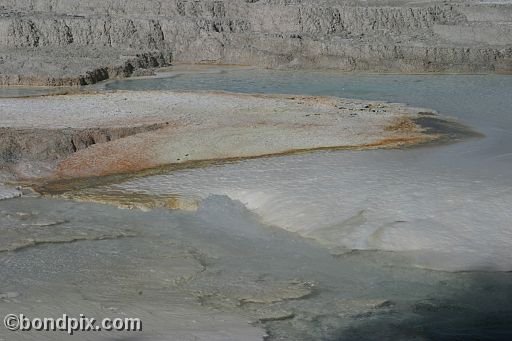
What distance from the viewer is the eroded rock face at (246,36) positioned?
21062 mm

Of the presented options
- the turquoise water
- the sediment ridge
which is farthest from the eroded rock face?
the turquoise water

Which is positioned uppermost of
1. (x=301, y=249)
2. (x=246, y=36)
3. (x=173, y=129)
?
(x=246, y=36)

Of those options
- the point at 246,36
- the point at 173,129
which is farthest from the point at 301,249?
the point at 246,36

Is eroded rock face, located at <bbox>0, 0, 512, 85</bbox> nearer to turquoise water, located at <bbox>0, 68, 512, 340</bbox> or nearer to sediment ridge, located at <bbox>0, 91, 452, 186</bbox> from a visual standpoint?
sediment ridge, located at <bbox>0, 91, 452, 186</bbox>

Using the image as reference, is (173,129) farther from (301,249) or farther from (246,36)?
(246,36)

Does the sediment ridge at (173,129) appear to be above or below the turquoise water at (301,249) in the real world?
above

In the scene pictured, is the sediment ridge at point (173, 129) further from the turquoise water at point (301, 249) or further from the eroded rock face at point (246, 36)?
the eroded rock face at point (246, 36)

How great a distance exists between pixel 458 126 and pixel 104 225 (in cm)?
673

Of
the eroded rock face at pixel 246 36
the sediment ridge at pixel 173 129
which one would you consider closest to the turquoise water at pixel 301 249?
the sediment ridge at pixel 173 129

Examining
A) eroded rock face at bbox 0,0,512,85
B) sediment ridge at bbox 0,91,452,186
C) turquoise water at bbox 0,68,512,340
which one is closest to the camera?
turquoise water at bbox 0,68,512,340

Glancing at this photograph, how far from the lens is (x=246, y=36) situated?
79.4ft

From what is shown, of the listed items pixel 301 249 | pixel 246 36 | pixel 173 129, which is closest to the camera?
pixel 301 249

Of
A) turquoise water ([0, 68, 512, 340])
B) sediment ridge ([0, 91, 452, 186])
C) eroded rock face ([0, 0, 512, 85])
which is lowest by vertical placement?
turquoise water ([0, 68, 512, 340])

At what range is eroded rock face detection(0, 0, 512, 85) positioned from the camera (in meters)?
21.1
